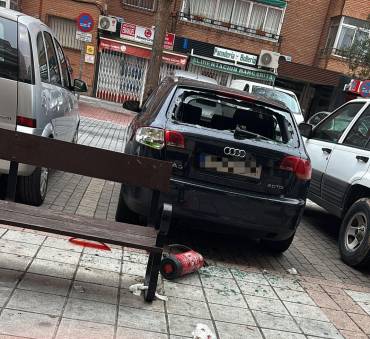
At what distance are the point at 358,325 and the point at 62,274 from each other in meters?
2.40

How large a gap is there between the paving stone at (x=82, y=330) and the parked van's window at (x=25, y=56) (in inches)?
93.5

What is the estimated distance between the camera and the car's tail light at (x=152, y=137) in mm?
4289

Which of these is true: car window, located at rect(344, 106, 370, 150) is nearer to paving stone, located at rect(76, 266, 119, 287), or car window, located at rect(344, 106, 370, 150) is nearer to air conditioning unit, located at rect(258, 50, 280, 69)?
paving stone, located at rect(76, 266, 119, 287)

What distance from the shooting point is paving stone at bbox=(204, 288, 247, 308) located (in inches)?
149

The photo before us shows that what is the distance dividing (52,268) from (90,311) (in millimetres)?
675

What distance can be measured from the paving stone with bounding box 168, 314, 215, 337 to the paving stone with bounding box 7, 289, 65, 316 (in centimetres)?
76

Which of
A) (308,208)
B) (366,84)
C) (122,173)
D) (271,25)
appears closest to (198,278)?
(122,173)

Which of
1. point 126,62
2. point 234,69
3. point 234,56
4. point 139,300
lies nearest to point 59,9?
point 126,62

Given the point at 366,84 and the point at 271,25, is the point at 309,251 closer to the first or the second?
the point at 366,84

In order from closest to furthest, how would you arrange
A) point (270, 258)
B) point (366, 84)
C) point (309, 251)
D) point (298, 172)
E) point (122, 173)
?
point (122, 173), point (298, 172), point (270, 258), point (309, 251), point (366, 84)

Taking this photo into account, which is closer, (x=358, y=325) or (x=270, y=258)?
(x=358, y=325)

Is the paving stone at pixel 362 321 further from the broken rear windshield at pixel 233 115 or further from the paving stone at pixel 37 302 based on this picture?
the paving stone at pixel 37 302

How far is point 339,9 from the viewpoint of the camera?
915 inches

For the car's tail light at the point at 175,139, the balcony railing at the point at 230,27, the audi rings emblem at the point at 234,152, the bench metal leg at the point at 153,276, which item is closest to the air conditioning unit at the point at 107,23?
the balcony railing at the point at 230,27
